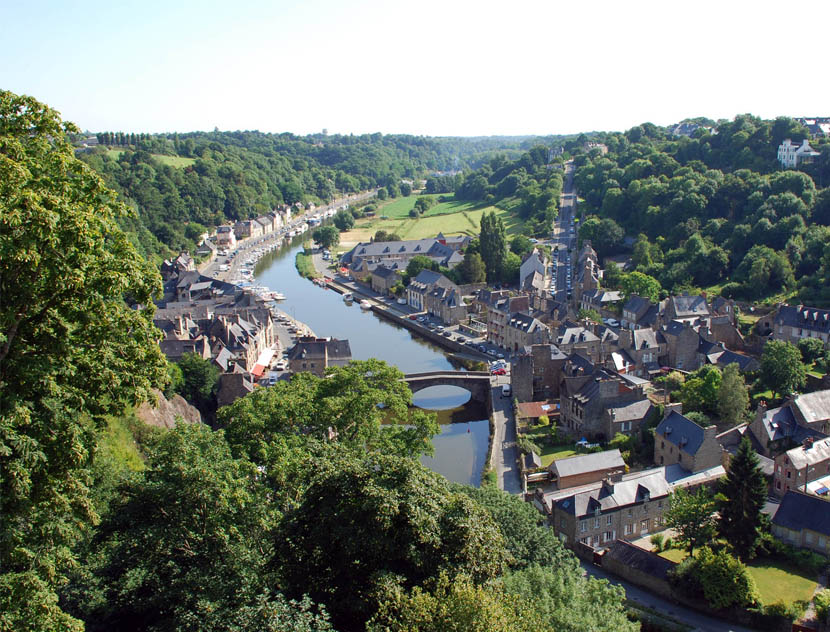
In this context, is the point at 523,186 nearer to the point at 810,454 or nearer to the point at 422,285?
the point at 422,285

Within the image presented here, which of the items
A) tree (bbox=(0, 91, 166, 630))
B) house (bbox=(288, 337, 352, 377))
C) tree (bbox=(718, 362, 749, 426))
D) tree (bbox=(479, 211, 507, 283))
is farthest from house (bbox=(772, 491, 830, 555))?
tree (bbox=(479, 211, 507, 283))

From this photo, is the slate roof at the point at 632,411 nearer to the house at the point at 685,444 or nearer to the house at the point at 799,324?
the house at the point at 685,444

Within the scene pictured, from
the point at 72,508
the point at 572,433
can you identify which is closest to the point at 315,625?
the point at 72,508

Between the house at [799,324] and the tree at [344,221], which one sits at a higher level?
the tree at [344,221]

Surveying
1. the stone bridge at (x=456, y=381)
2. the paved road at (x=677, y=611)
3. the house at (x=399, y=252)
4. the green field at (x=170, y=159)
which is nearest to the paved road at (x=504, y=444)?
the stone bridge at (x=456, y=381)

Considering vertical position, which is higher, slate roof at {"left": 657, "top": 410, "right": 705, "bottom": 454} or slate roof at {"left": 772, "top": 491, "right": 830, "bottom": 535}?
slate roof at {"left": 657, "top": 410, "right": 705, "bottom": 454}

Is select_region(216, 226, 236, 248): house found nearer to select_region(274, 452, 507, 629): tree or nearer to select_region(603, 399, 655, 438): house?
select_region(603, 399, 655, 438): house
